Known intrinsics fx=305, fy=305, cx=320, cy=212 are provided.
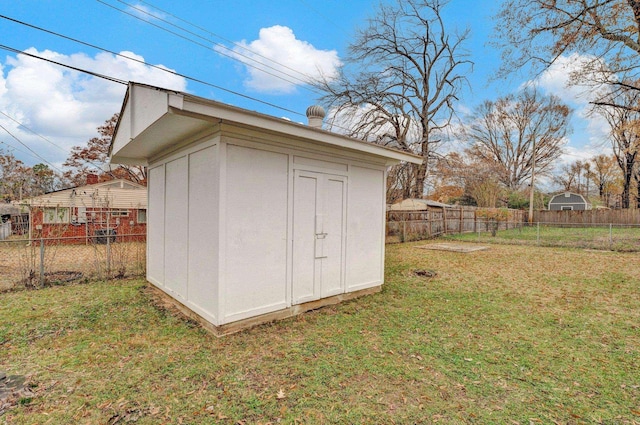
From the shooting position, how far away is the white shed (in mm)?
3398

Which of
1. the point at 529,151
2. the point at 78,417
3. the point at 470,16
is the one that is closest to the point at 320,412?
the point at 78,417

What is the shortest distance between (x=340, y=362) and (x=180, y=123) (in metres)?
3.01

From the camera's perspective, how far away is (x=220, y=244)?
3.38m

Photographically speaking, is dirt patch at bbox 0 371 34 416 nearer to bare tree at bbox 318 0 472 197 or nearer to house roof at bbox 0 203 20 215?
bare tree at bbox 318 0 472 197

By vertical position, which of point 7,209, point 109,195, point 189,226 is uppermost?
point 109,195

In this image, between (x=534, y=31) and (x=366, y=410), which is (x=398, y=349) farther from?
(x=534, y=31)

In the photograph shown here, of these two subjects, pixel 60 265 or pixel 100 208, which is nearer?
pixel 60 265

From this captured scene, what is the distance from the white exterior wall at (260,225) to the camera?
3.48 m

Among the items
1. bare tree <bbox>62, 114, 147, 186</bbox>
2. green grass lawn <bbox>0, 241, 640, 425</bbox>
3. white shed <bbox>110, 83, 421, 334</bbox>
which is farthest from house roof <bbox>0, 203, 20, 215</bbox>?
white shed <bbox>110, 83, 421, 334</bbox>

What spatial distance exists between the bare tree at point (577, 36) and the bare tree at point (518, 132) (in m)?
19.1

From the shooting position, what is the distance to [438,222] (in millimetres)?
15336

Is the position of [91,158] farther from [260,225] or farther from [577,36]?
[577,36]

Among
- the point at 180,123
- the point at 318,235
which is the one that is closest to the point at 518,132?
the point at 318,235

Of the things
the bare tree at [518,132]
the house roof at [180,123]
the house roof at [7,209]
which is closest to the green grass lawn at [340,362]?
the house roof at [180,123]
